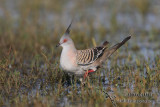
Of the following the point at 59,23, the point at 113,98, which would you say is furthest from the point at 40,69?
the point at 59,23

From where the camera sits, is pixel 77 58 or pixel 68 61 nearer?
pixel 68 61

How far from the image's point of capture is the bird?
711 cm

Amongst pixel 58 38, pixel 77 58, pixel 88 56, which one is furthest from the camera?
pixel 58 38

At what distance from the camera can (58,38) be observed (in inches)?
439

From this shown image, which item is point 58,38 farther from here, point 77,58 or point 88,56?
point 77,58

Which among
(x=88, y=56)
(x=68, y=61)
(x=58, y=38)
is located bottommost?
(x=68, y=61)

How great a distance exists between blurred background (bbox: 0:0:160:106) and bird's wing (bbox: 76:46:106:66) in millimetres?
541

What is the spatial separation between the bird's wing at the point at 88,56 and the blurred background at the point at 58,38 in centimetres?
54

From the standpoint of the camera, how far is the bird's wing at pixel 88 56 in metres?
7.29

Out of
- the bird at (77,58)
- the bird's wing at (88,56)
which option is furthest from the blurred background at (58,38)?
the bird's wing at (88,56)

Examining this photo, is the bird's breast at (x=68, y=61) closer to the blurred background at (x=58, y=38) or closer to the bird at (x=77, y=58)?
the bird at (x=77, y=58)

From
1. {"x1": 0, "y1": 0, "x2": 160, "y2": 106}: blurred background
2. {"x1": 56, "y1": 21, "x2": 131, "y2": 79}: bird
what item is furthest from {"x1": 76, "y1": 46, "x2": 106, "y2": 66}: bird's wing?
{"x1": 0, "y1": 0, "x2": 160, "y2": 106}: blurred background

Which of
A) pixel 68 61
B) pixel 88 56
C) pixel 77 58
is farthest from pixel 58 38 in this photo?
pixel 68 61

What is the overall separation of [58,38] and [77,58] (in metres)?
3.97
